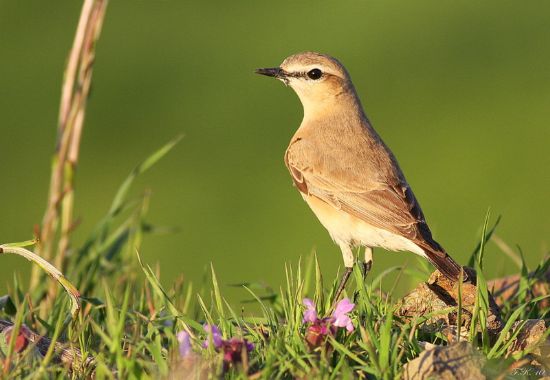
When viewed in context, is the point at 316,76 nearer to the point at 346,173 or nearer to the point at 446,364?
the point at 346,173

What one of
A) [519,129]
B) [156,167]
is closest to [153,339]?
[156,167]

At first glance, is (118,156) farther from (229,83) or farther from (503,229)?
(503,229)

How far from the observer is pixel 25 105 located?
15.7m

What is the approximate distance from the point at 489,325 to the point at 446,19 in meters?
13.3

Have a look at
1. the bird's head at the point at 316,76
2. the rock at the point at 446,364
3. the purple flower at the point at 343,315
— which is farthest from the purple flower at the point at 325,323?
the bird's head at the point at 316,76

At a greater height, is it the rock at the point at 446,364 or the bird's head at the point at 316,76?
the bird's head at the point at 316,76

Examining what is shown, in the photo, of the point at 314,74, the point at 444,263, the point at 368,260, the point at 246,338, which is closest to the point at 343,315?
the point at 246,338

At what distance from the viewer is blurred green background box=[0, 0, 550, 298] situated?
12539 millimetres

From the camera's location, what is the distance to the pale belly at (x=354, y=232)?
23.1 feet

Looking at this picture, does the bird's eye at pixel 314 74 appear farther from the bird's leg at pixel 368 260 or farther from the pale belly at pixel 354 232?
the bird's leg at pixel 368 260

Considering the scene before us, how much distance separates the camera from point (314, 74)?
26.3 ft

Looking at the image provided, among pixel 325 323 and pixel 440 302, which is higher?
pixel 325 323

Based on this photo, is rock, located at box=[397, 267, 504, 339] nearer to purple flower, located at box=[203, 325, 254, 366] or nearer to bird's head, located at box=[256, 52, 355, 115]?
purple flower, located at box=[203, 325, 254, 366]

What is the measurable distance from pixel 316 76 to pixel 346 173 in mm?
1027
